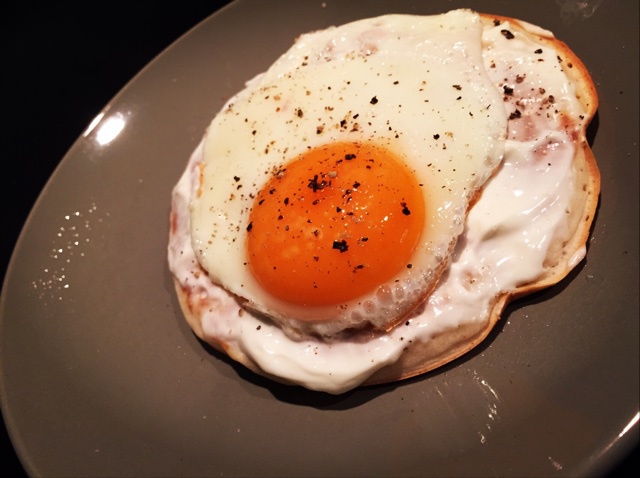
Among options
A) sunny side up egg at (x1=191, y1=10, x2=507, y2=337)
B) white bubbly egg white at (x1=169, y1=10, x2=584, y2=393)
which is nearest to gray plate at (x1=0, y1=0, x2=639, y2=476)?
white bubbly egg white at (x1=169, y1=10, x2=584, y2=393)

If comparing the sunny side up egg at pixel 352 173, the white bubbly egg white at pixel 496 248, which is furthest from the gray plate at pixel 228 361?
the sunny side up egg at pixel 352 173

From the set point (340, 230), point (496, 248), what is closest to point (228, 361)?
point (340, 230)

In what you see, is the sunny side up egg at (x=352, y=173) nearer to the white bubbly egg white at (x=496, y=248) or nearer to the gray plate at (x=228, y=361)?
the white bubbly egg white at (x=496, y=248)

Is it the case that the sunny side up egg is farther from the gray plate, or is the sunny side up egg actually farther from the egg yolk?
the gray plate

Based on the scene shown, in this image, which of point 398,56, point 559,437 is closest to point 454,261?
point 559,437

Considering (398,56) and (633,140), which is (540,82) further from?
(398,56)

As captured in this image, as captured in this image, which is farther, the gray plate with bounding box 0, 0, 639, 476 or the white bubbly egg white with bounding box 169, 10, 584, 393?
the white bubbly egg white with bounding box 169, 10, 584, 393

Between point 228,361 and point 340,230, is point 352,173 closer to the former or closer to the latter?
point 340,230
